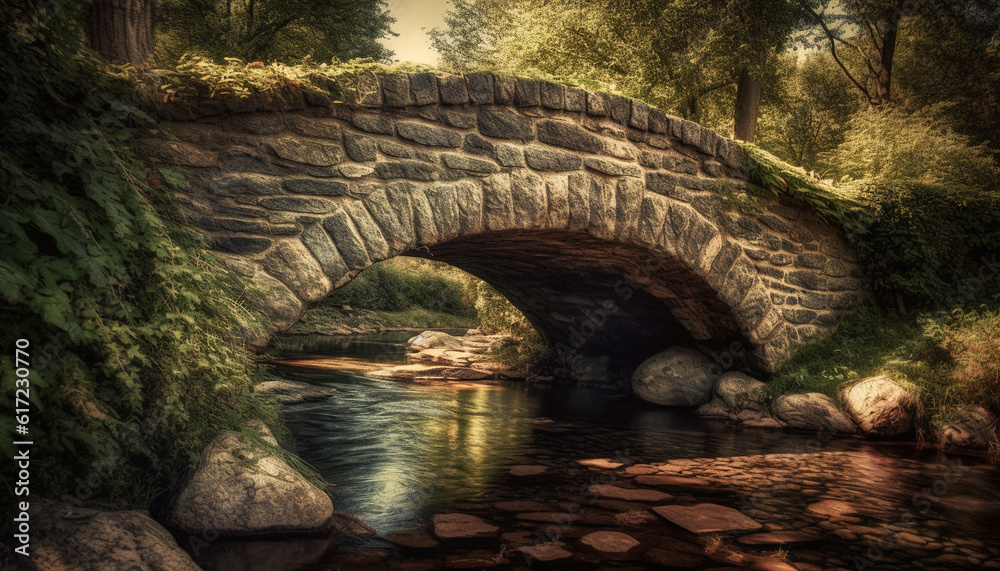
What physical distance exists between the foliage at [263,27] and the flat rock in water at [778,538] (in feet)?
36.8

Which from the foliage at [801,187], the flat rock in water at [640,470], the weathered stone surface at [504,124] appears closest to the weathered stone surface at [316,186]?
the weathered stone surface at [504,124]

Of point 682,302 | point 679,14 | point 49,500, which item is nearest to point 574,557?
point 49,500

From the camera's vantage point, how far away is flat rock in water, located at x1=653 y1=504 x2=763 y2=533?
2973 mm

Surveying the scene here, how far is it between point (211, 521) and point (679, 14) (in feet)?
32.9

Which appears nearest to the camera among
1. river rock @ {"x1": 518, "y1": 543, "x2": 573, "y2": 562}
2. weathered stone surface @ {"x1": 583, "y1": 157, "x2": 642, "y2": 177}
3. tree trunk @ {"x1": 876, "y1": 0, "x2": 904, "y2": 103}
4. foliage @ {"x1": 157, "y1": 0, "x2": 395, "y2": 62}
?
river rock @ {"x1": 518, "y1": 543, "x2": 573, "y2": 562}

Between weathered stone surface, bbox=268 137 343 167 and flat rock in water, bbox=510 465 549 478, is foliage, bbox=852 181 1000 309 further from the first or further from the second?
weathered stone surface, bbox=268 137 343 167

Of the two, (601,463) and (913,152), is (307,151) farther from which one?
(913,152)

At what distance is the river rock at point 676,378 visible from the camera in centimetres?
724

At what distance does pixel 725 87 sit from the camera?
38.7ft

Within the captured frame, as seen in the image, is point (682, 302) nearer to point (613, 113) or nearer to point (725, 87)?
point (613, 113)

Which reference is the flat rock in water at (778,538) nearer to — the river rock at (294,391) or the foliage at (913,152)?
the river rock at (294,391)

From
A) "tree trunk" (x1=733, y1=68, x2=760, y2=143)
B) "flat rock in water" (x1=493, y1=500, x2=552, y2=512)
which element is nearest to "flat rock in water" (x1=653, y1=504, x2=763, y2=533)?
"flat rock in water" (x1=493, y1=500, x2=552, y2=512)

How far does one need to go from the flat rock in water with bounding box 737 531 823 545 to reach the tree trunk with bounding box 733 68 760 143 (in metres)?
8.58

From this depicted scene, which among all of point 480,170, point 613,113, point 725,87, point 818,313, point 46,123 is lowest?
point 818,313
